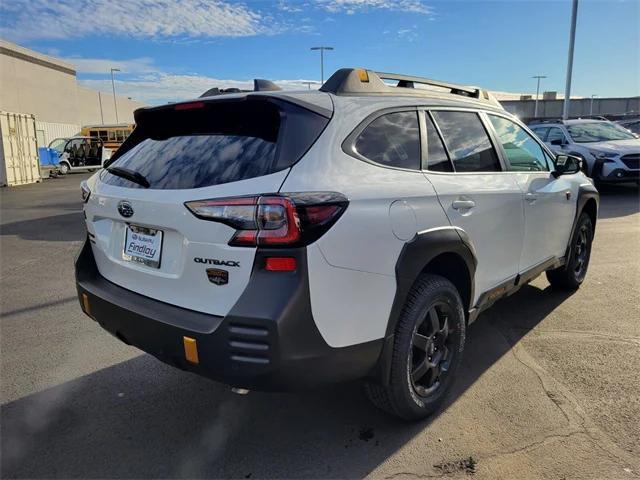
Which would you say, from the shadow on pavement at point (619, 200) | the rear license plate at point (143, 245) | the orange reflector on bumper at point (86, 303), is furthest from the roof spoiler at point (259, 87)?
the shadow on pavement at point (619, 200)

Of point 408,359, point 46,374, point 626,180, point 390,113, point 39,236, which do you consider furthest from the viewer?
point 626,180

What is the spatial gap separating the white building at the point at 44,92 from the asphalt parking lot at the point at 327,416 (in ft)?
125

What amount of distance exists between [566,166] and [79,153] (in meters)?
27.6

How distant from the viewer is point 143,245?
8.62 feet

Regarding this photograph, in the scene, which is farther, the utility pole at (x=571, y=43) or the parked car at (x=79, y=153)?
the parked car at (x=79, y=153)

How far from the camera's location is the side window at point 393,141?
104 inches

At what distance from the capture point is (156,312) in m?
2.50

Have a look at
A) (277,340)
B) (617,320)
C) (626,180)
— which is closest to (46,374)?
(277,340)

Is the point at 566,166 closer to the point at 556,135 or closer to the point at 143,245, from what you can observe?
the point at 143,245

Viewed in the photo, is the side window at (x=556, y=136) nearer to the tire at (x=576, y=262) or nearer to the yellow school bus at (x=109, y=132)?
the tire at (x=576, y=262)

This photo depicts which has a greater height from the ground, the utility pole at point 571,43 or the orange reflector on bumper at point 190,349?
the utility pole at point 571,43

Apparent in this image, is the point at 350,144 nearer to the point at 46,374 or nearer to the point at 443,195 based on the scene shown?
the point at 443,195

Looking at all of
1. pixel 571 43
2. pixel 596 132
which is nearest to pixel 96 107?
pixel 571 43

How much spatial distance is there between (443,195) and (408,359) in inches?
37.1
